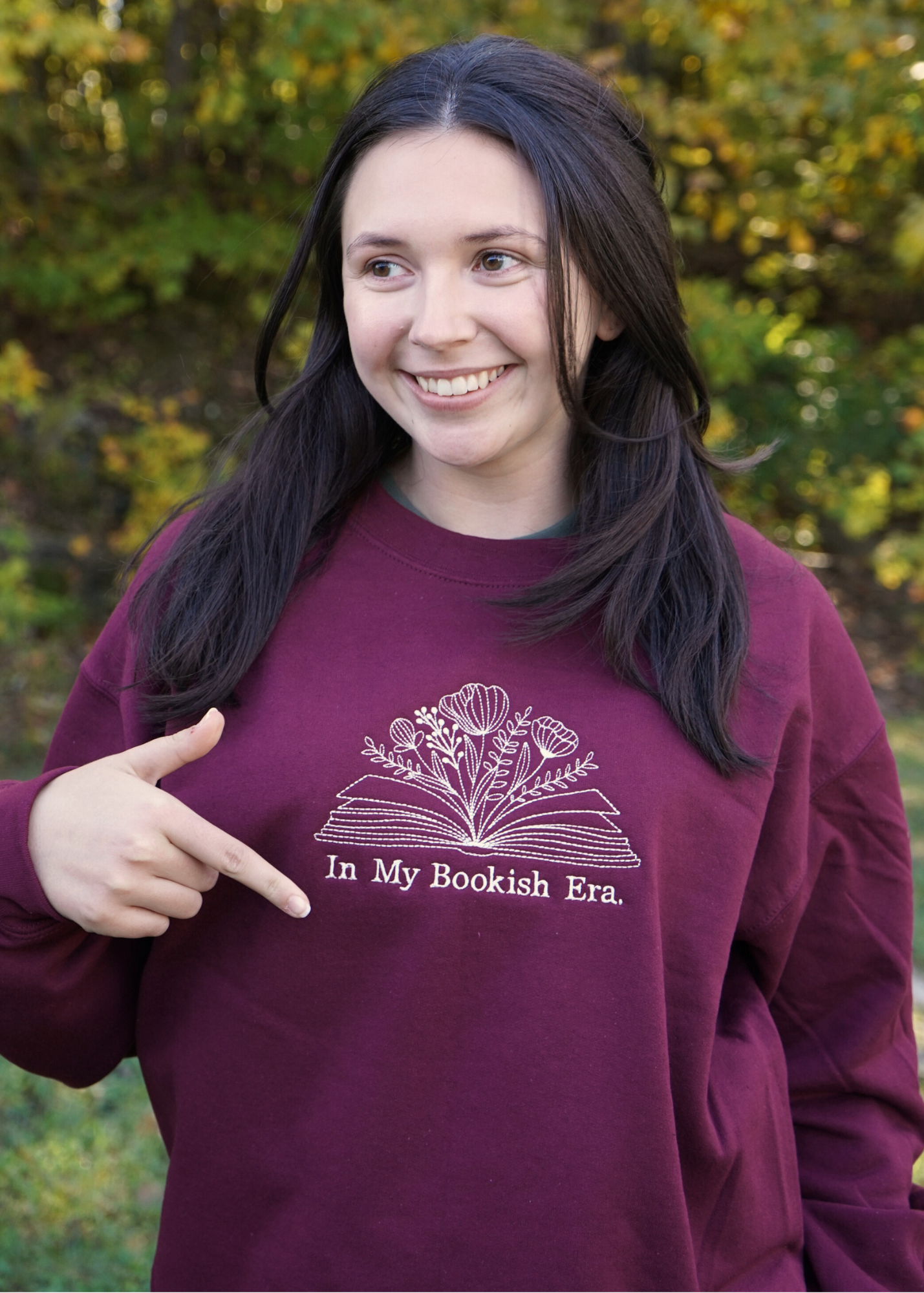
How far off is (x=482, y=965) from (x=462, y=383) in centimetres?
71

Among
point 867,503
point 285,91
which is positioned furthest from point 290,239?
point 867,503

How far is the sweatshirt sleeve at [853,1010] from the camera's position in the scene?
162 cm

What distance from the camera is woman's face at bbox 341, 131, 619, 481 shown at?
55.5 inches

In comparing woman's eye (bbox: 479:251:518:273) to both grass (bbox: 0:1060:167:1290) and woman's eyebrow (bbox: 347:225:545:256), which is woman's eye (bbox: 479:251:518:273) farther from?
grass (bbox: 0:1060:167:1290)

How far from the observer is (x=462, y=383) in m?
1.46

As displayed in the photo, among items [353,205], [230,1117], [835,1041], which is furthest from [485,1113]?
[353,205]

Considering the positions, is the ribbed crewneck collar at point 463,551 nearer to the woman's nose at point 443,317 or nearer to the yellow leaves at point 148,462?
the woman's nose at point 443,317

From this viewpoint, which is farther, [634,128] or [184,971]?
[634,128]

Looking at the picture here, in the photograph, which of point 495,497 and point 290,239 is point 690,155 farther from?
point 495,497

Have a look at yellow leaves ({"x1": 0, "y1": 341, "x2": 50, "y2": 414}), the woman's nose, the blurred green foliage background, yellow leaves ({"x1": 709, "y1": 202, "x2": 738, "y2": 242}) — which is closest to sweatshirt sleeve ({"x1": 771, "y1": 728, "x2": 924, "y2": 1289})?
the woman's nose

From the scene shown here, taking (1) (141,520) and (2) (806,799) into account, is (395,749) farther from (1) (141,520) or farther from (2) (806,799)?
(1) (141,520)

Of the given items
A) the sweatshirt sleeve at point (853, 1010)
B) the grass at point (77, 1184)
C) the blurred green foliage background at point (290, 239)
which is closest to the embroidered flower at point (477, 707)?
the sweatshirt sleeve at point (853, 1010)

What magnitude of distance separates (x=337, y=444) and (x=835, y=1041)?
3.67ft

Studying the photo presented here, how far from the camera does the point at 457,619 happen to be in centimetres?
153
